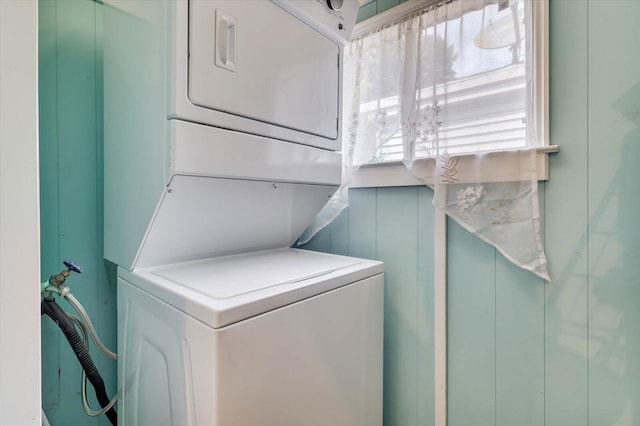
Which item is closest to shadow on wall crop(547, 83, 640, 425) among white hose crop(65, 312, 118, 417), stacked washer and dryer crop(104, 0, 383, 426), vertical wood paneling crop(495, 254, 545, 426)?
vertical wood paneling crop(495, 254, 545, 426)

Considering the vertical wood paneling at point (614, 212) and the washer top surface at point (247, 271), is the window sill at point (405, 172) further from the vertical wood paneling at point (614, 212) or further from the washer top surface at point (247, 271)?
the washer top surface at point (247, 271)

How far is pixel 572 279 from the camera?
1.15 m

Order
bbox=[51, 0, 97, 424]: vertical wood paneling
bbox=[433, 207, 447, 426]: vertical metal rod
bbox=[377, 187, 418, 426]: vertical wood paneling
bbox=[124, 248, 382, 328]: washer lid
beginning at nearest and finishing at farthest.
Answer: bbox=[124, 248, 382, 328]: washer lid → bbox=[51, 0, 97, 424]: vertical wood paneling → bbox=[433, 207, 447, 426]: vertical metal rod → bbox=[377, 187, 418, 426]: vertical wood paneling

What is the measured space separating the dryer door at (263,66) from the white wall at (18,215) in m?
0.45

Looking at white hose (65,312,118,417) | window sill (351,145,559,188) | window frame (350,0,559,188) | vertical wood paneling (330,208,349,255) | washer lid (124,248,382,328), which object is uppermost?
window frame (350,0,559,188)

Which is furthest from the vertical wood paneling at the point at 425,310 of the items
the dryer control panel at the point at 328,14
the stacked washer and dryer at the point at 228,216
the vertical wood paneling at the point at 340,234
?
the dryer control panel at the point at 328,14

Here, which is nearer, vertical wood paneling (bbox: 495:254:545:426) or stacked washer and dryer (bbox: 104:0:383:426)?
stacked washer and dryer (bbox: 104:0:383:426)

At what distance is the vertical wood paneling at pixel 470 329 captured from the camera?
4.36 feet

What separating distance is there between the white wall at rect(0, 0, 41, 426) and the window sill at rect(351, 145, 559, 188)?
4.35 ft

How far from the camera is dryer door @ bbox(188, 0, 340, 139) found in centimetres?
93

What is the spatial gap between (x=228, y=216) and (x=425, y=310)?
102 cm

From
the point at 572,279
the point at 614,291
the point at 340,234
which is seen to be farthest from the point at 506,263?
the point at 340,234

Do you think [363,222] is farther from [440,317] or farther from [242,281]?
[242,281]

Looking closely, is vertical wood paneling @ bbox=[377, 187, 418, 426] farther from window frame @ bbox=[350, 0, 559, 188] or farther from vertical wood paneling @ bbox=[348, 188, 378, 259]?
window frame @ bbox=[350, 0, 559, 188]
